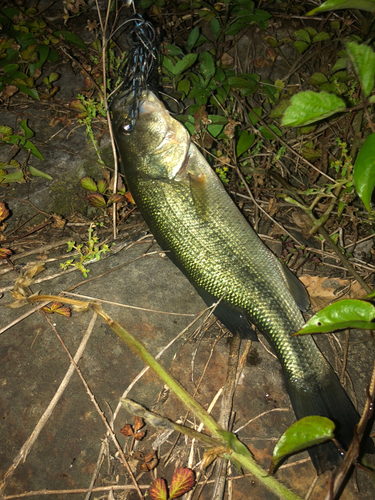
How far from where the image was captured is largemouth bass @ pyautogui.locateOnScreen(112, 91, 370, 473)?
2.13m

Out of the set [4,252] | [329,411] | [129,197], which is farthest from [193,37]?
[329,411]

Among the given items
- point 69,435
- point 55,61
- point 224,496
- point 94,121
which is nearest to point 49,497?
point 69,435

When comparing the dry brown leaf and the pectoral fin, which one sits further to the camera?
the dry brown leaf

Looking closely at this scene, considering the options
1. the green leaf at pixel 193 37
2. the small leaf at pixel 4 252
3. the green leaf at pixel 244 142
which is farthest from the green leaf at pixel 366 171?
the small leaf at pixel 4 252

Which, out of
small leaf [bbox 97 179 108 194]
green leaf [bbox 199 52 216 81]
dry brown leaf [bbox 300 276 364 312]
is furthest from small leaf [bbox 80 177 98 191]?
dry brown leaf [bbox 300 276 364 312]

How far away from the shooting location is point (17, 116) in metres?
3.71

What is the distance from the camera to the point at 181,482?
76.9 inches

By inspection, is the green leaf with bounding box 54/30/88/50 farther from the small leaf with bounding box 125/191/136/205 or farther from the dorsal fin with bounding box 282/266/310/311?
the dorsal fin with bounding box 282/266/310/311

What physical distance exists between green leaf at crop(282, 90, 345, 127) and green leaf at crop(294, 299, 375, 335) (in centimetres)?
83

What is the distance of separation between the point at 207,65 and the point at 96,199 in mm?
1557

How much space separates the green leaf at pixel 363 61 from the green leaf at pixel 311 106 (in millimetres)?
118

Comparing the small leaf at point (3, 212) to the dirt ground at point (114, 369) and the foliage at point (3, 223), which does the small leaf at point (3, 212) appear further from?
the dirt ground at point (114, 369)

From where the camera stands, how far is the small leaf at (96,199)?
2951 mm

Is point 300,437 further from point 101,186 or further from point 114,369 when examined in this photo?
point 101,186
